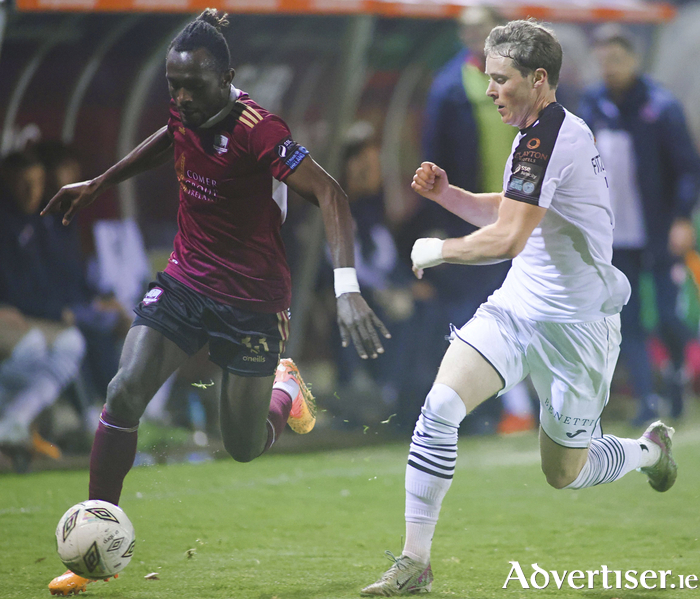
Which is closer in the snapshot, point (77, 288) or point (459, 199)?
point (459, 199)

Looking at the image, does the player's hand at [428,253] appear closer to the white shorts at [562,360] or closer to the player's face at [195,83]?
the white shorts at [562,360]

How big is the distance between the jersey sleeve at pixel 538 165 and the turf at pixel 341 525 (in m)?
1.65

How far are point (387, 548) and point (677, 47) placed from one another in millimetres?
8171

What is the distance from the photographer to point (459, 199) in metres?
4.88

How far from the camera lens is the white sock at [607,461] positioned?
191 inches

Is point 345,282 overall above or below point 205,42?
below

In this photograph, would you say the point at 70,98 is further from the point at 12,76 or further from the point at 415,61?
the point at 415,61

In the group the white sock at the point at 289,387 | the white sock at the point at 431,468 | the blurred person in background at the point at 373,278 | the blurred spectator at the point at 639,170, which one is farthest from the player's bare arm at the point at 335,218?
the blurred spectator at the point at 639,170

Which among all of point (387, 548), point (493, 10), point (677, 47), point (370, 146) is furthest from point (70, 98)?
point (677, 47)

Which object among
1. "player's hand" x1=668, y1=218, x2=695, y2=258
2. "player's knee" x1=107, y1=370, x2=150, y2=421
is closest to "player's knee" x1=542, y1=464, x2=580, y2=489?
"player's knee" x1=107, y1=370, x2=150, y2=421

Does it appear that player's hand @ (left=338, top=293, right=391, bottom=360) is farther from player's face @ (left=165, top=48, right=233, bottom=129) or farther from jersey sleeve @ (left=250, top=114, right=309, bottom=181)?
player's face @ (left=165, top=48, right=233, bottom=129)

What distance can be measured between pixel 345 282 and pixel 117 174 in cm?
141

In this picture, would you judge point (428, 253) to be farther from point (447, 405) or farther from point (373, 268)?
point (373, 268)

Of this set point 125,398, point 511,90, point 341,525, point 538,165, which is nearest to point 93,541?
point 125,398
